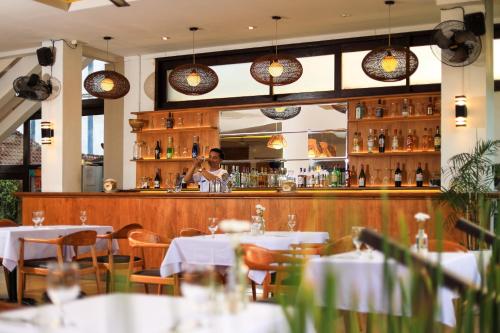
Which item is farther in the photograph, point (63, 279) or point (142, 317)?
point (142, 317)

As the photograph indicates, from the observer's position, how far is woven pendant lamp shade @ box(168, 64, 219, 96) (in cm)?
909

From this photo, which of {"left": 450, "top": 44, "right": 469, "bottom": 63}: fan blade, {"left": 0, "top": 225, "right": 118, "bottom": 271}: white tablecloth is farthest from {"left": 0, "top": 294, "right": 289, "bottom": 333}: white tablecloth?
{"left": 450, "top": 44, "right": 469, "bottom": 63}: fan blade

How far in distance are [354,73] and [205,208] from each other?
3386mm

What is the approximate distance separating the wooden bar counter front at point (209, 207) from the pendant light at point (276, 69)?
5.84 ft

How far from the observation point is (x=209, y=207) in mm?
7820

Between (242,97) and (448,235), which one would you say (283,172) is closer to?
(242,97)

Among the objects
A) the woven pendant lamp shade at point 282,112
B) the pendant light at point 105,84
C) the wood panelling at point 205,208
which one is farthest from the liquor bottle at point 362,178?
the pendant light at point 105,84

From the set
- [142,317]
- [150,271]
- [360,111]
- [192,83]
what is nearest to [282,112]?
[360,111]

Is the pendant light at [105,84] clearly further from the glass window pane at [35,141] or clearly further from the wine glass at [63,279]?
the wine glass at [63,279]

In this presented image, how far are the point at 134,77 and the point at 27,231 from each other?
553cm

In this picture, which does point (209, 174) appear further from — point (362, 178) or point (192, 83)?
point (362, 178)

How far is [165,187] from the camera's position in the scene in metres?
11.0

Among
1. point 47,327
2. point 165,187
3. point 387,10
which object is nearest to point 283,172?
point 165,187

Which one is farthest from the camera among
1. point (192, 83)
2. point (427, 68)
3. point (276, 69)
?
point (427, 68)
